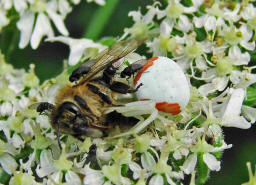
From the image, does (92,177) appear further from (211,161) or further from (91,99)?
(211,161)

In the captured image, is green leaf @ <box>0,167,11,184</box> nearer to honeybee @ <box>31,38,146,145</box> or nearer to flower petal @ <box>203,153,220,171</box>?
honeybee @ <box>31,38,146,145</box>

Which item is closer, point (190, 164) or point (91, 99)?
point (91, 99)

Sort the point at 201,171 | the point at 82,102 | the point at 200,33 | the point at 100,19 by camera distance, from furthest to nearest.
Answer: the point at 100,19, the point at 200,33, the point at 201,171, the point at 82,102

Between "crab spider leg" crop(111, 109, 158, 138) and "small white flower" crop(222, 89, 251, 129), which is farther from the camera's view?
"small white flower" crop(222, 89, 251, 129)

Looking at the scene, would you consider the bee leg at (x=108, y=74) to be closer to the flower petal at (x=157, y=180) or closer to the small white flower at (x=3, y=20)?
the flower petal at (x=157, y=180)

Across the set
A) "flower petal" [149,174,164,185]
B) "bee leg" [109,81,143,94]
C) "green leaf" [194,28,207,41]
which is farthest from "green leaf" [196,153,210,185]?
"green leaf" [194,28,207,41]

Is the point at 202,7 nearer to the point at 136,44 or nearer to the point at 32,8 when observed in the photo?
the point at 136,44

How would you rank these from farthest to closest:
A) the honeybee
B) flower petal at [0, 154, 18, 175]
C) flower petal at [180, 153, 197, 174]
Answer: flower petal at [0, 154, 18, 175] < flower petal at [180, 153, 197, 174] < the honeybee

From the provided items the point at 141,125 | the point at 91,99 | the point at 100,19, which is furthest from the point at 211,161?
the point at 100,19
